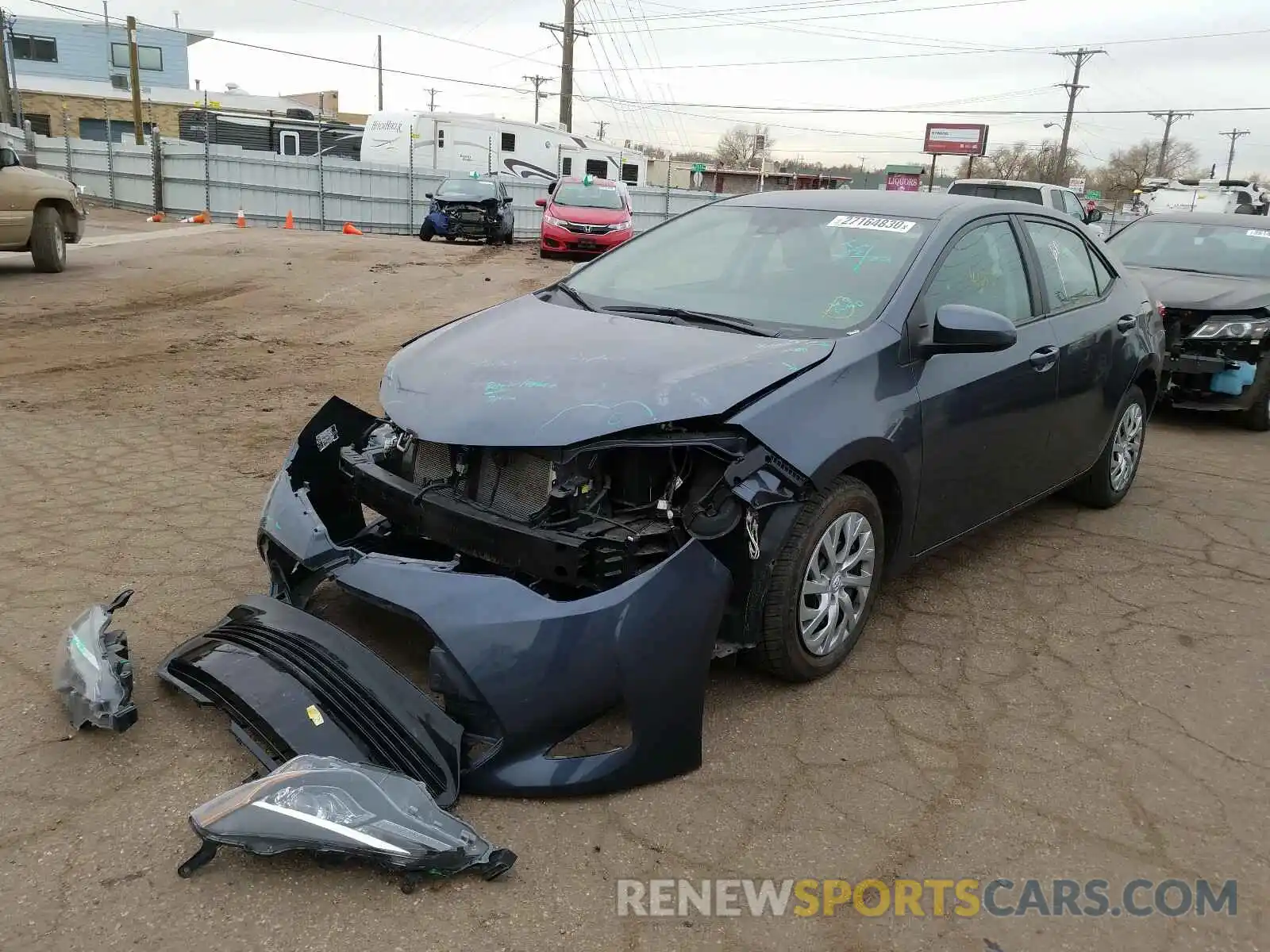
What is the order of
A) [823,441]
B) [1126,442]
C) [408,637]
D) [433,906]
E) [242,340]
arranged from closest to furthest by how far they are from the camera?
1. [433,906]
2. [823,441]
3. [408,637]
4. [1126,442]
5. [242,340]

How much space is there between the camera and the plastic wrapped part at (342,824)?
2.32m

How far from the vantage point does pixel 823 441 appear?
3139 millimetres

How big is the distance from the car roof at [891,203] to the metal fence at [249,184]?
2017 cm

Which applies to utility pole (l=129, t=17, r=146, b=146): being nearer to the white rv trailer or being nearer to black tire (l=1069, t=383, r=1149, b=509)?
the white rv trailer

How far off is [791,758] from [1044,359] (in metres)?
2.29

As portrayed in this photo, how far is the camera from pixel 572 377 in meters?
3.18

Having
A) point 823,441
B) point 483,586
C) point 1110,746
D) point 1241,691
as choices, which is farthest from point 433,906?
point 1241,691

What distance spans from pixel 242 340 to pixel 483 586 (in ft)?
23.9

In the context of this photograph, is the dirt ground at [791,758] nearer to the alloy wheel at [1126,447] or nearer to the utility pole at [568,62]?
the alloy wheel at [1126,447]

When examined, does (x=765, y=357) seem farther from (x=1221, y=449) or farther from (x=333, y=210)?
(x=333, y=210)

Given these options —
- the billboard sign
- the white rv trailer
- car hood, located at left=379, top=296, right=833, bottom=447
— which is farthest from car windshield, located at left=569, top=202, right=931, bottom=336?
the billboard sign

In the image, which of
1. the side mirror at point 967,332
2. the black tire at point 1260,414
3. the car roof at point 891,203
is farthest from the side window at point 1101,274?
the black tire at point 1260,414

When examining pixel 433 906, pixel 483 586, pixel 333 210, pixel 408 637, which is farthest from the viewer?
pixel 333 210

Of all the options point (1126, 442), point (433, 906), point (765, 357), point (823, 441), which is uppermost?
point (765, 357)
